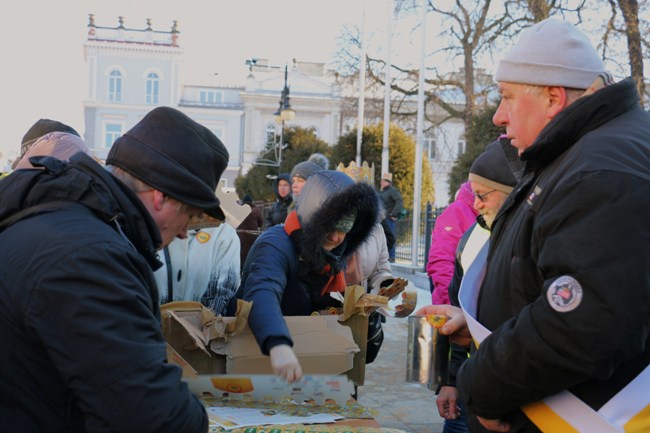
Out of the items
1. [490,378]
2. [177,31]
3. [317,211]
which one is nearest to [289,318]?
[317,211]

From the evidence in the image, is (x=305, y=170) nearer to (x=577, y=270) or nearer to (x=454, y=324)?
(x=454, y=324)

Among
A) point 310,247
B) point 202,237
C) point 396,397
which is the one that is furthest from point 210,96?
point 310,247

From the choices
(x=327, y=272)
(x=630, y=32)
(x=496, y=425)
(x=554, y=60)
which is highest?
(x=630, y=32)

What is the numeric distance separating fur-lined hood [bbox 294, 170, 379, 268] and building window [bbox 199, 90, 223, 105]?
72.6 m

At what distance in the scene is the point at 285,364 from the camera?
7.95ft

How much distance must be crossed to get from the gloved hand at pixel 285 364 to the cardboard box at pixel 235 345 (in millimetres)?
290

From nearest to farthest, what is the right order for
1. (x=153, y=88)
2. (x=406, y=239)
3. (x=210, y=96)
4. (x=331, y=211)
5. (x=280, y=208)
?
(x=331, y=211) < (x=280, y=208) < (x=406, y=239) < (x=153, y=88) < (x=210, y=96)

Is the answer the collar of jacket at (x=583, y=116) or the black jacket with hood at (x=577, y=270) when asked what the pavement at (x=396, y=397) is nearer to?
the black jacket with hood at (x=577, y=270)

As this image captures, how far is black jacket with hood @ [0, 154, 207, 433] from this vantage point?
154cm

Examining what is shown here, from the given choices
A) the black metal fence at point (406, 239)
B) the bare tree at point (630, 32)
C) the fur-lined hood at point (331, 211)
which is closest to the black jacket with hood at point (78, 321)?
the fur-lined hood at point (331, 211)

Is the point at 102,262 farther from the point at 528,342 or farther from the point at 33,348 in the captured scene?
the point at 528,342

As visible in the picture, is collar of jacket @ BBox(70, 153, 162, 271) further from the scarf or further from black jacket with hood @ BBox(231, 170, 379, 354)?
the scarf

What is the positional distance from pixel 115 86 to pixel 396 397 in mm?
71387

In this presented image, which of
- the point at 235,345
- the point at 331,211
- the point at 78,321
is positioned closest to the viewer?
the point at 78,321
